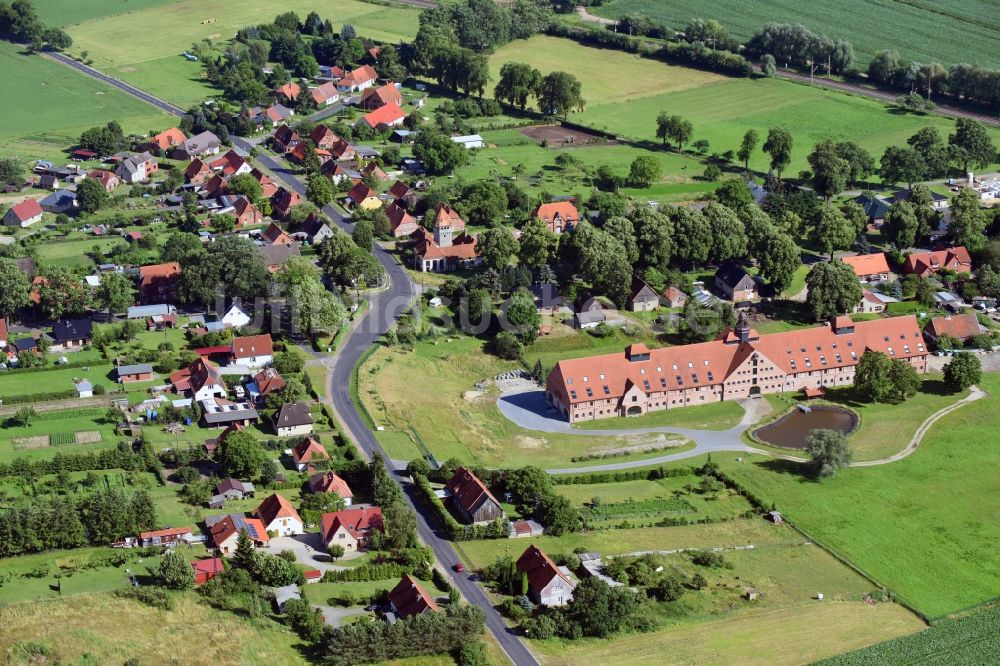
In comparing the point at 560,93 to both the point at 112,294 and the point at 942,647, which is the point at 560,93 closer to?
the point at 112,294

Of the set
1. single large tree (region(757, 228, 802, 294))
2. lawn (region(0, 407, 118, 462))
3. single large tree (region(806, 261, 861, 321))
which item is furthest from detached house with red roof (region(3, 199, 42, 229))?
single large tree (region(806, 261, 861, 321))

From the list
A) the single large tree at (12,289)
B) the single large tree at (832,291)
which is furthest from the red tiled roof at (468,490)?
the single large tree at (12,289)

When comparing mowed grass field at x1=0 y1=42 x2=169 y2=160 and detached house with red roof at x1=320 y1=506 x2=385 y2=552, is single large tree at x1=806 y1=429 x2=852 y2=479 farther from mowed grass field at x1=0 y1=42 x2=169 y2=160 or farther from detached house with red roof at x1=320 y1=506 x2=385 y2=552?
mowed grass field at x1=0 y1=42 x2=169 y2=160

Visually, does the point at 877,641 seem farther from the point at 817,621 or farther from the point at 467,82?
the point at 467,82

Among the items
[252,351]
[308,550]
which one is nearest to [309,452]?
[308,550]

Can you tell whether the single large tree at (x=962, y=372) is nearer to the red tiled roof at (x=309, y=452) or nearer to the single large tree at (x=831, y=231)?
the single large tree at (x=831, y=231)

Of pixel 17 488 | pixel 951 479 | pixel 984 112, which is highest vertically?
pixel 984 112

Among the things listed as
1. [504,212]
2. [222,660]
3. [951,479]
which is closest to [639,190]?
[504,212]
